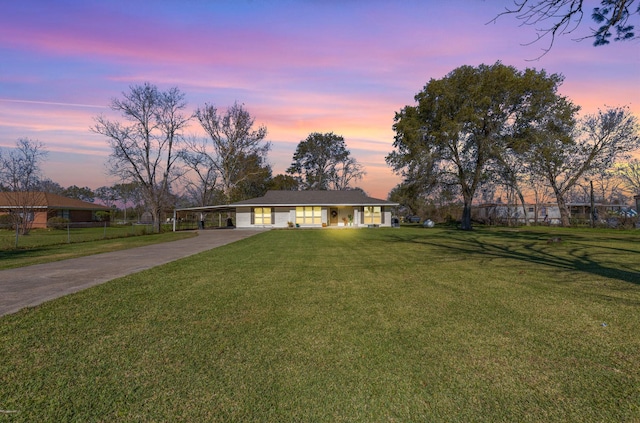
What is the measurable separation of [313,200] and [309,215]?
1520 millimetres

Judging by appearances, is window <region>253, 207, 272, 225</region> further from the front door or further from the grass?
the grass

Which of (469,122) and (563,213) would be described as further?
(563,213)

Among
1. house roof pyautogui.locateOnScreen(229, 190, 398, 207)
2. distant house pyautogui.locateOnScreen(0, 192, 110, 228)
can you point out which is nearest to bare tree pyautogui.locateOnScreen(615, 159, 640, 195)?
house roof pyautogui.locateOnScreen(229, 190, 398, 207)

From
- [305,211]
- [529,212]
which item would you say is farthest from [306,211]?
[529,212]

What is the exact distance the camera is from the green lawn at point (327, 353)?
2.37m

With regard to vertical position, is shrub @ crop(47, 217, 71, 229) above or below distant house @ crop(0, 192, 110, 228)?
below

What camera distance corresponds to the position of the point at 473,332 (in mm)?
3852

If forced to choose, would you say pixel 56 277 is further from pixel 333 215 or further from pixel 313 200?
pixel 333 215

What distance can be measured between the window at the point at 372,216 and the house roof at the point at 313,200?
0.82 meters

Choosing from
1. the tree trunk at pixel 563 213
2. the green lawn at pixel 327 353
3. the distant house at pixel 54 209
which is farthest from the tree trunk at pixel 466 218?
the distant house at pixel 54 209

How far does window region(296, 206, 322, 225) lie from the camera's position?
31.3 m

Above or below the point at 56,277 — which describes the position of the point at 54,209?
above

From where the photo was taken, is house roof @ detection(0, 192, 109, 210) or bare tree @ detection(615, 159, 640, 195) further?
bare tree @ detection(615, 159, 640, 195)

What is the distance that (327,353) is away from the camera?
10.8 ft
